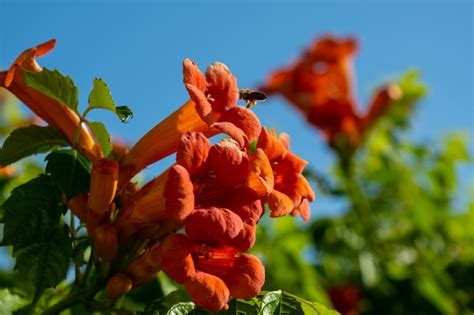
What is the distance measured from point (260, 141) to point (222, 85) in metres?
0.25

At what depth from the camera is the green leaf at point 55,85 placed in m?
2.12

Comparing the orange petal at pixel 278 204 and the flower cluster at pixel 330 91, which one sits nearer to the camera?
the orange petal at pixel 278 204

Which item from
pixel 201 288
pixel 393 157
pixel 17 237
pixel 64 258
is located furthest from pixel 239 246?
pixel 393 157

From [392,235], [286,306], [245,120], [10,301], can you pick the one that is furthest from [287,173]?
[392,235]

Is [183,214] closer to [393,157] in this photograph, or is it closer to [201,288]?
[201,288]

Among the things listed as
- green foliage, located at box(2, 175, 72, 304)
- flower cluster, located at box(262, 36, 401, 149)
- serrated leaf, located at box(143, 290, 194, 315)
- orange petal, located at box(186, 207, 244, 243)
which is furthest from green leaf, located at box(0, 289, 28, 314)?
flower cluster, located at box(262, 36, 401, 149)

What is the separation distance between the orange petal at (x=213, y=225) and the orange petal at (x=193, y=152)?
126mm

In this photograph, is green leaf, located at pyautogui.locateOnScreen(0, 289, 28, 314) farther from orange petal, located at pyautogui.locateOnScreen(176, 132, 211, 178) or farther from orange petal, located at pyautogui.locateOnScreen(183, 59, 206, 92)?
orange petal, located at pyautogui.locateOnScreen(183, 59, 206, 92)

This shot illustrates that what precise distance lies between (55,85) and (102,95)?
180mm

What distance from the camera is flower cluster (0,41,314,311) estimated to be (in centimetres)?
183

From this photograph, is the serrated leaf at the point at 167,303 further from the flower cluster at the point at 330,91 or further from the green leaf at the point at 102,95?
the flower cluster at the point at 330,91

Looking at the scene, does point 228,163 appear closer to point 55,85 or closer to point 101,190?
point 101,190

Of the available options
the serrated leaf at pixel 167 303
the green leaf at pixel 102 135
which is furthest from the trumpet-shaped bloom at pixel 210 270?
the green leaf at pixel 102 135

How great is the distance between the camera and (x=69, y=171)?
2.08 m
